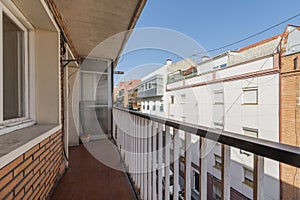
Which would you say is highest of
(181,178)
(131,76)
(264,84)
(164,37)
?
(164,37)

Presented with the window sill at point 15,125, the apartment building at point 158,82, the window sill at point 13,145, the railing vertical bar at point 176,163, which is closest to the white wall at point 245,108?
the railing vertical bar at point 176,163

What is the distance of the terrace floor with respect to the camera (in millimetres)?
2084

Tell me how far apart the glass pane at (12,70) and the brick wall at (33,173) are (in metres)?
0.42

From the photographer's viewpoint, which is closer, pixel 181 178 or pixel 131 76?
pixel 181 178

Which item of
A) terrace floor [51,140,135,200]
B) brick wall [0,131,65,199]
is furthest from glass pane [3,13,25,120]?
terrace floor [51,140,135,200]

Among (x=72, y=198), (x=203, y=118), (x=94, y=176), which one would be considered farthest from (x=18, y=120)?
(x=203, y=118)

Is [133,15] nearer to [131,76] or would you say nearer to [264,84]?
[264,84]

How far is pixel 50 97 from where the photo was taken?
219cm

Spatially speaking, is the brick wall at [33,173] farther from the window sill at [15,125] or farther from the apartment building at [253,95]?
the apartment building at [253,95]

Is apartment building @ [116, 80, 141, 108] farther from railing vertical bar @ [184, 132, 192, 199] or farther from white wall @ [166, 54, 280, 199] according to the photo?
railing vertical bar @ [184, 132, 192, 199]

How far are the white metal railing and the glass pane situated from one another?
3.81 feet

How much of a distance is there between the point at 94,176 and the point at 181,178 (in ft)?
6.34

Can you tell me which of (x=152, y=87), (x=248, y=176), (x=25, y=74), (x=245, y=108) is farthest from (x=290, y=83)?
(x=152, y=87)

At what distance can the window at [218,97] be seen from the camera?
2874 mm
